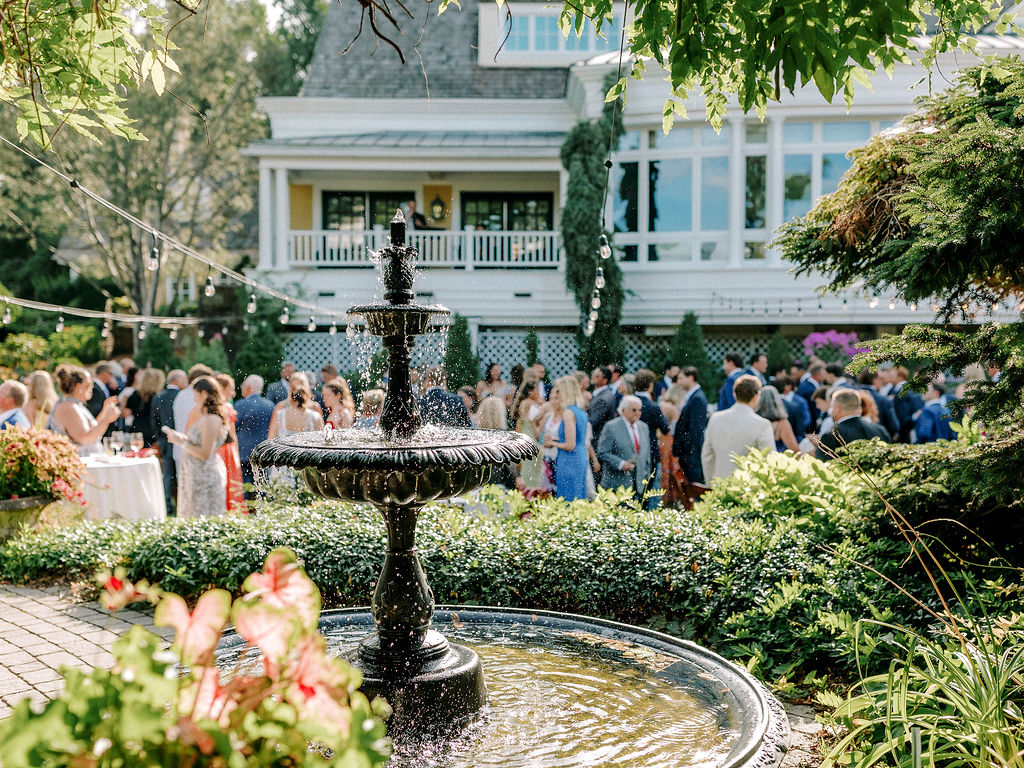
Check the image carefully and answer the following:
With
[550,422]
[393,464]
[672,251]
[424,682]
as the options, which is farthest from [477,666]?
[672,251]

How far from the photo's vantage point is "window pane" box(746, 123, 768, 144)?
1745 centimetres

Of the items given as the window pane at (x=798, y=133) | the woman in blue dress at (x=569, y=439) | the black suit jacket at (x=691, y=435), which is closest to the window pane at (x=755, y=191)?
the window pane at (x=798, y=133)

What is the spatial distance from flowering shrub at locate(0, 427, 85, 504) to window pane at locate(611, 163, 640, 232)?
12646 millimetres

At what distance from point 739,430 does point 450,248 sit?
12.6 metres

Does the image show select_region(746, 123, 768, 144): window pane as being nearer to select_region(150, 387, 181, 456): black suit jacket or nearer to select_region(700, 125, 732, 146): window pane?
select_region(700, 125, 732, 146): window pane

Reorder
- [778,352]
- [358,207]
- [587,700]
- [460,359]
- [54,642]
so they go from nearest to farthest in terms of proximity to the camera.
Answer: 1. [587,700]
2. [54,642]
3. [778,352]
4. [460,359]
5. [358,207]

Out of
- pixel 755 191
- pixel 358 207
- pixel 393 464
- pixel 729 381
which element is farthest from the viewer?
pixel 358 207

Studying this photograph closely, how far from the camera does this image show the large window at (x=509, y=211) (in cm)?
2138

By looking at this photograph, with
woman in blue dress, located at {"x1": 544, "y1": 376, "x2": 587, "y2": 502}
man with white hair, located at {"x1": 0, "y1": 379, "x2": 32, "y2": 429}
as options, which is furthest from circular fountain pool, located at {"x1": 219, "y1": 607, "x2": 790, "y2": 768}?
man with white hair, located at {"x1": 0, "y1": 379, "x2": 32, "y2": 429}

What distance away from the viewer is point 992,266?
4.43 metres

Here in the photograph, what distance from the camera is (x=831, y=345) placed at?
16.6m

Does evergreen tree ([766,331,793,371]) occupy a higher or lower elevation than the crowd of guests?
higher

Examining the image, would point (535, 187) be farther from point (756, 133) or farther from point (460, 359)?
point (460, 359)

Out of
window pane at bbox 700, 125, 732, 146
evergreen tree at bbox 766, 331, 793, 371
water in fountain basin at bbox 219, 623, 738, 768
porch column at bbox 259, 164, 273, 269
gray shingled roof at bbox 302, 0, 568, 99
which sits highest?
gray shingled roof at bbox 302, 0, 568, 99
